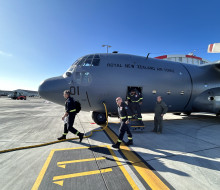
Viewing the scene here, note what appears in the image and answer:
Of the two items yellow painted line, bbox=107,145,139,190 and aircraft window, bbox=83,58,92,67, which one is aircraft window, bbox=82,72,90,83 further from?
yellow painted line, bbox=107,145,139,190

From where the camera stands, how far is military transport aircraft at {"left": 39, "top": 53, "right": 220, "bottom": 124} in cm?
613

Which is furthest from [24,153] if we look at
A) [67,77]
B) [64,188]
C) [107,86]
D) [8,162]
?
[107,86]

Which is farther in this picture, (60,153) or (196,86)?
(196,86)

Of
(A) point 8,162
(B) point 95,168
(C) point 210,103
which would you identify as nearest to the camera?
(B) point 95,168

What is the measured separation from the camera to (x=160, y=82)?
7121 mm

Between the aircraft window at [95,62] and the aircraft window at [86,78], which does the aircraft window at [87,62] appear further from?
the aircraft window at [86,78]

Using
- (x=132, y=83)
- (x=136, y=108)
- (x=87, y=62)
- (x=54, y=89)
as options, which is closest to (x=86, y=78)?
(x=87, y=62)

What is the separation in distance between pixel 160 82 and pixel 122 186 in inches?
251

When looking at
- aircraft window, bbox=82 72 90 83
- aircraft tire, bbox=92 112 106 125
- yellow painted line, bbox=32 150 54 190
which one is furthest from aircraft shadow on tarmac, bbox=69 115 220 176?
aircraft window, bbox=82 72 90 83

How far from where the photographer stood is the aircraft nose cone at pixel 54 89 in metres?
6.00

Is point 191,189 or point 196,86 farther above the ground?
point 196,86

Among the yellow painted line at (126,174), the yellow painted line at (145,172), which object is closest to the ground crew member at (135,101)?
the yellow painted line at (145,172)

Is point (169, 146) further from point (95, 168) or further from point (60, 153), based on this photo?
point (60, 153)

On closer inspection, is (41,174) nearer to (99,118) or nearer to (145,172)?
(145,172)
